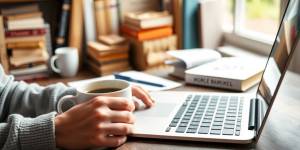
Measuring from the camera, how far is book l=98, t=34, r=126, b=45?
4.66 feet

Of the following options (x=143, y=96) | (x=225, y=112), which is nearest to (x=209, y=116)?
(x=225, y=112)

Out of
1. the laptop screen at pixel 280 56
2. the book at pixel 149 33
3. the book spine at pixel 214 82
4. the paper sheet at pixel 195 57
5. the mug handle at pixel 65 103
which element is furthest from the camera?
the book at pixel 149 33

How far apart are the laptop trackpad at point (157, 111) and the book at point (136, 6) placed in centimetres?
75

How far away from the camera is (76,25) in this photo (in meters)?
1.45

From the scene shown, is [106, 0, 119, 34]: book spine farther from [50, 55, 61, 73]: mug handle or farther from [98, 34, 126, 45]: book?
[50, 55, 61, 73]: mug handle

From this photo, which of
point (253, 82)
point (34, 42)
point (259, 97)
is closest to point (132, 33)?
point (34, 42)

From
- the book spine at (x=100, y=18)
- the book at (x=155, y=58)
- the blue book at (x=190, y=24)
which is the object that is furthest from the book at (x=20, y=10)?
the blue book at (x=190, y=24)

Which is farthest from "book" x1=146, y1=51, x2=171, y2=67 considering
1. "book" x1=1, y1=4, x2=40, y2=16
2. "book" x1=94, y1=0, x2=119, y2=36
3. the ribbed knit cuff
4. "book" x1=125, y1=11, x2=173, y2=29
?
the ribbed knit cuff

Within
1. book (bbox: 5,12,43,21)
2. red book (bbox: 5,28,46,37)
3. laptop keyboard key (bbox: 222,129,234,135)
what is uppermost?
book (bbox: 5,12,43,21)

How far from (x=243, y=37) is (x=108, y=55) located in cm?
52

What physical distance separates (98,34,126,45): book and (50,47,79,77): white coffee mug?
112 millimetres

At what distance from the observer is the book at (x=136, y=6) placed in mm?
1528

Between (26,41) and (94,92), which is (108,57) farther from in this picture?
(94,92)

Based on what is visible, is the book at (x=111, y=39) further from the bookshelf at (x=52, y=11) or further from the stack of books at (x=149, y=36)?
the bookshelf at (x=52, y=11)
